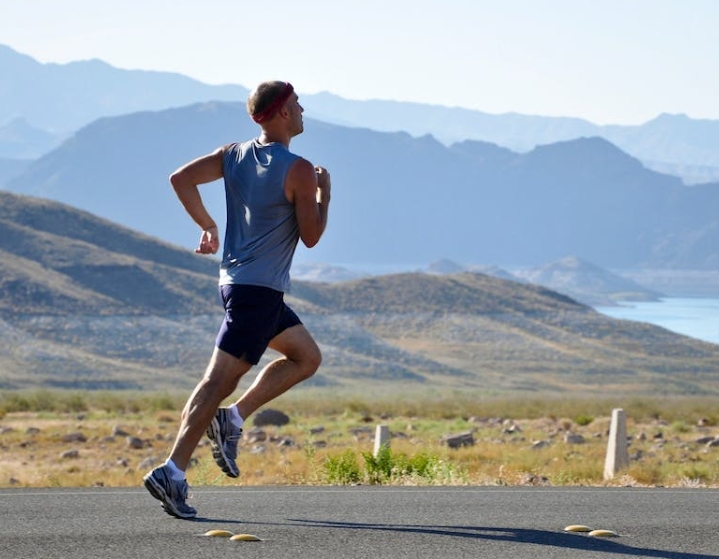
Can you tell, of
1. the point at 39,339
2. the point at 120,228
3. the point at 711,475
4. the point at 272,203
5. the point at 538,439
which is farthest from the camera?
the point at 120,228

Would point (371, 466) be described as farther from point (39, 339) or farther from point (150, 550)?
point (39, 339)

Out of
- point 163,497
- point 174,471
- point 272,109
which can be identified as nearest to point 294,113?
point 272,109

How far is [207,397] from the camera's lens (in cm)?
685

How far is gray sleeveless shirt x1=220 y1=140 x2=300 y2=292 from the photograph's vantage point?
22.5 feet

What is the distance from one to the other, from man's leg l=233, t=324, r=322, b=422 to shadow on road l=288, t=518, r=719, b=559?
2.09 ft

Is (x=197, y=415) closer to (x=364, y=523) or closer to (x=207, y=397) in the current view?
(x=207, y=397)

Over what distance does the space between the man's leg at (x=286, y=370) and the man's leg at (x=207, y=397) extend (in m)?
0.38

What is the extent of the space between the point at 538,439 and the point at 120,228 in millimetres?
76658

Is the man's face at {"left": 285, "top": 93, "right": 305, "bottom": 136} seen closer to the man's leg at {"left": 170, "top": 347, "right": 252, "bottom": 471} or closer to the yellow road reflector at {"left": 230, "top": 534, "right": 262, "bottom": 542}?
the man's leg at {"left": 170, "top": 347, "right": 252, "bottom": 471}

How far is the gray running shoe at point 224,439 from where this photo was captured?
705 cm

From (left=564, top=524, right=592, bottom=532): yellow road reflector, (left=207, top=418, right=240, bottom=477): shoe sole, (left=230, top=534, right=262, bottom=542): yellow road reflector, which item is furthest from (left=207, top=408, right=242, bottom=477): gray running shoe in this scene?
(left=564, top=524, right=592, bottom=532): yellow road reflector

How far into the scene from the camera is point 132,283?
8919 cm

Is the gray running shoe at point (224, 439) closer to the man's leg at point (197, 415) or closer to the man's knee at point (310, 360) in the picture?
the man's leg at point (197, 415)

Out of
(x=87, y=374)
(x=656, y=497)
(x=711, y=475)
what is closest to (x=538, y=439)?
(x=711, y=475)
